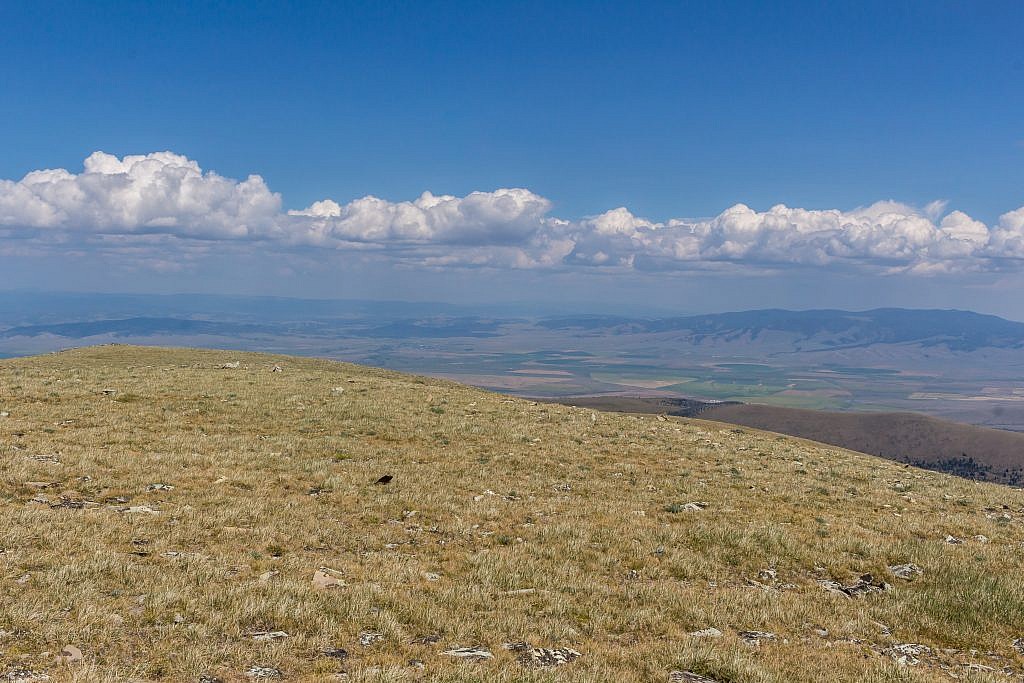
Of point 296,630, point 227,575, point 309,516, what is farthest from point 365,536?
point 296,630

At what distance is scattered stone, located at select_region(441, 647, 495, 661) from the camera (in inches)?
357

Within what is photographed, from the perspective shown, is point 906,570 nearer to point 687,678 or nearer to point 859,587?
point 859,587

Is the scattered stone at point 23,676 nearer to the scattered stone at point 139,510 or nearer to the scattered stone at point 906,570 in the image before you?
the scattered stone at point 139,510

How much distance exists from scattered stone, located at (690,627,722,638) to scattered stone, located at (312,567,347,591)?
6554 millimetres

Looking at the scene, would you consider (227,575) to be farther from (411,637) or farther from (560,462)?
(560,462)

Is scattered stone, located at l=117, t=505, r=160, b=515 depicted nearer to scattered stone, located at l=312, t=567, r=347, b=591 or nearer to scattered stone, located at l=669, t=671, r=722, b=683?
scattered stone, located at l=312, t=567, r=347, b=591

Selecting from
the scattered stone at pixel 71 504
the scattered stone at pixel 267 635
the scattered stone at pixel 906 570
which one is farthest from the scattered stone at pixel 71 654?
the scattered stone at pixel 906 570

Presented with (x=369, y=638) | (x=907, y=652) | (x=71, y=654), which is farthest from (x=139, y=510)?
(x=907, y=652)

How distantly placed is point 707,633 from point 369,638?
19.1 ft

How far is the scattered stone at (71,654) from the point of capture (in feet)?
26.4

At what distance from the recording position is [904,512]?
20094 mm

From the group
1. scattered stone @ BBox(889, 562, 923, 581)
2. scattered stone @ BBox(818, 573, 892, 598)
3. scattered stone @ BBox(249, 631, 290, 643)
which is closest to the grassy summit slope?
→ scattered stone @ BBox(249, 631, 290, 643)

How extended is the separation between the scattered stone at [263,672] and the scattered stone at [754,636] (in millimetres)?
Result: 7545

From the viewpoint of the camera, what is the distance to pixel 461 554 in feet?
46.1
